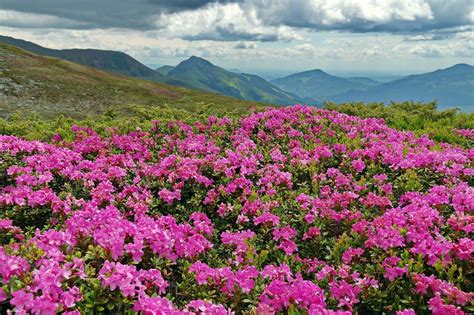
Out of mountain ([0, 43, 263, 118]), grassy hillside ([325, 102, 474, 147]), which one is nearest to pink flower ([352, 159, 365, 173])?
grassy hillside ([325, 102, 474, 147])

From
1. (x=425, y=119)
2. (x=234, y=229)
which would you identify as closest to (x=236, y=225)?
(x=234, y=229)

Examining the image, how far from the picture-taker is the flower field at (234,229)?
4.66m

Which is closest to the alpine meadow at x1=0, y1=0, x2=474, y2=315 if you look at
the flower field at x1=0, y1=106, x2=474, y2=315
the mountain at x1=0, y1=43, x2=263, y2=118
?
the flower field at x1=0, y1=106, x2=474, y2=315

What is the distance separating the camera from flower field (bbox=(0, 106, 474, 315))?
4.66m

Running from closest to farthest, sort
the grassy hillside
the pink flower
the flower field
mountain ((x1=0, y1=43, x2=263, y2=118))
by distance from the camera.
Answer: the flower field → the pink flower → the grassy hillside → mountain ((x1=0, y1=43, x2=263, y2=118))

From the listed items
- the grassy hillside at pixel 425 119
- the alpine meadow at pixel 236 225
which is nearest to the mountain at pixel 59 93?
the grassy hillside at pixel 425 119

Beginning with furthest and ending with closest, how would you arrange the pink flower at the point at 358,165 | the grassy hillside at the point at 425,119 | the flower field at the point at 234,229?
the grassy hillside at the point at 425,119 → the pink flower at the point at 358,165 → the flower field at the point at 234,229

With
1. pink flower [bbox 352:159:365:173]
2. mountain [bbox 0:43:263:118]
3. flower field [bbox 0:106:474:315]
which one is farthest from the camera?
mountain [bbox 0:43:263:118]

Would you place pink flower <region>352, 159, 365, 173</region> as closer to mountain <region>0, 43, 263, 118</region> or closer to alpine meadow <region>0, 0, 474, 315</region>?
alpine meadow <region>0, 0, 474, 315</region>

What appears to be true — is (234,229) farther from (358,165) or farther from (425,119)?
(425,119)

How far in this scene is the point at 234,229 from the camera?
7414 mm

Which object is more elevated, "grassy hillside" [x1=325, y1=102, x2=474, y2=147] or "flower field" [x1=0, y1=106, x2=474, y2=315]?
"grassy hillside" [x1=325, y1=102, x2=474, y2=147]

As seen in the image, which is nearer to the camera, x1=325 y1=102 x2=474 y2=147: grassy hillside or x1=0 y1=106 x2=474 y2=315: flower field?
x1=0 y1=106 x2=474 y2=315: flower field

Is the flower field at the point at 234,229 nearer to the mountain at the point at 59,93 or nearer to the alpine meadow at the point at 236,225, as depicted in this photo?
the alpine meadow at the point at 236,225
